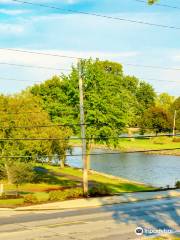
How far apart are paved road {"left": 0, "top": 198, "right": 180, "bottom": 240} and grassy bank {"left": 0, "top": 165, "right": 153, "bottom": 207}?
5.10 m

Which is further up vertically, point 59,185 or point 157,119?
point 157,119

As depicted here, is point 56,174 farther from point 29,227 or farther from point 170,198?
point 29,227

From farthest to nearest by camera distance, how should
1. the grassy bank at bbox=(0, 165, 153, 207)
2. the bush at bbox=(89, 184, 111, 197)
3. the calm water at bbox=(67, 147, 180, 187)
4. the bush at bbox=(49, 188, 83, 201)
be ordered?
the calm water at bbox=(67, 147, 180, 187) → the bush at bbox=(89, 184, 111, 197) → the grassy bank at bbox=(0, 165, 153, 207) → the bush at bbox=(49, 188, 83, 201)

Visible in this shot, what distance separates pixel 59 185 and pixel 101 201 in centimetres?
1582

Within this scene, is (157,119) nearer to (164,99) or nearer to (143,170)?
(164,99)

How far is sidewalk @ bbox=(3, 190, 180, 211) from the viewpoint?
31516mm

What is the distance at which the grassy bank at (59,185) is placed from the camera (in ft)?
114

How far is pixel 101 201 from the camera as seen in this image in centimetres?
3366

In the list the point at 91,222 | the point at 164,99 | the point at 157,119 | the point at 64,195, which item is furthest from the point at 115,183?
the point at 164,99

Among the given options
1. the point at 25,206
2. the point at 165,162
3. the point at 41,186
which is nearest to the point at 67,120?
the point at 41,186

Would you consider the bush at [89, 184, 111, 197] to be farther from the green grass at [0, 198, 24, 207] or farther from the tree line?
the green grass at [0, 198, 24, 207]

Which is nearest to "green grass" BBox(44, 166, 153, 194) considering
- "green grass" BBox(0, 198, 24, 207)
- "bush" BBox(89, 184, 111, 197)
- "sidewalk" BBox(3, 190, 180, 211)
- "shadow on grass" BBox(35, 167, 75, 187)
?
"shadow on grass" BBox(35, 167, 75, 187)

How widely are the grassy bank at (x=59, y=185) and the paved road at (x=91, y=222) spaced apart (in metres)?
5.10

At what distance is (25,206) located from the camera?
31.5 m
